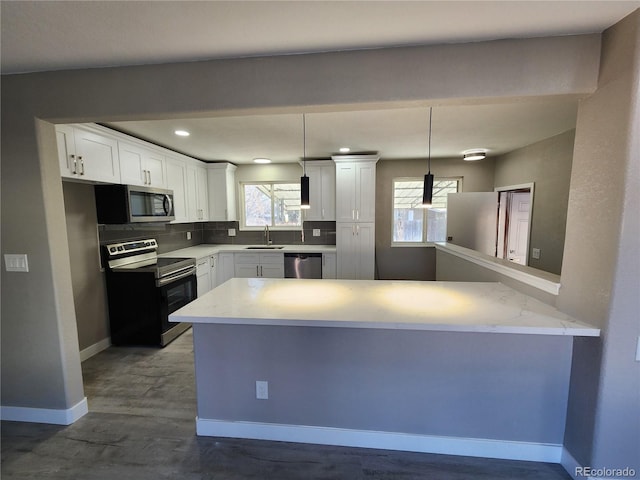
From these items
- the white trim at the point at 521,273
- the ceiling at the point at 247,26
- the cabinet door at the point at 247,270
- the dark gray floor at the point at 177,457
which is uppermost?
the ceiling at the point at 247,26

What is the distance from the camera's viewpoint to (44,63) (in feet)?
5.40

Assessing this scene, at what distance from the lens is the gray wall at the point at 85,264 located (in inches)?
106

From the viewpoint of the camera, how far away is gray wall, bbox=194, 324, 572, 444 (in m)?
1.61

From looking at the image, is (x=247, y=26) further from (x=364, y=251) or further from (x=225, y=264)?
(x=225, y=264)

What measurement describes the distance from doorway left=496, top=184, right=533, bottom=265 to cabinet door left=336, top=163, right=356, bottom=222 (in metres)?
2.36

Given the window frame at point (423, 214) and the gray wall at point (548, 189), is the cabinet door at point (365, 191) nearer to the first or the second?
the window frame at point (423, 214)

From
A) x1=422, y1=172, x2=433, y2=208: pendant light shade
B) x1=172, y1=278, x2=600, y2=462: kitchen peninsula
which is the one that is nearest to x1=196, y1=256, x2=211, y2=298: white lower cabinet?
x1=172, y1=278, x2=600, y2=462: kitchen peninsula

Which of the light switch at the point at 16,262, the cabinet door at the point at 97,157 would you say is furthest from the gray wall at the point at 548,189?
the light switch at the point at 16,262

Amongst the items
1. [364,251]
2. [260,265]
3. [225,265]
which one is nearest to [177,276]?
[225,265]

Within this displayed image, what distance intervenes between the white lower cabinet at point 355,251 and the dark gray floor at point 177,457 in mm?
2733

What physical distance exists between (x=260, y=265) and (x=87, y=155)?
2558mm

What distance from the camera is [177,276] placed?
129 inches

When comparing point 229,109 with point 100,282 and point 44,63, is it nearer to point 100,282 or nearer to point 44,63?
point 44,63

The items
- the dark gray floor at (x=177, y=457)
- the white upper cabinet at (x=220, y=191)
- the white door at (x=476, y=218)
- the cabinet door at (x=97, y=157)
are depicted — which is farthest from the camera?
→ the white upper cabinet at (x=220, y=191)
